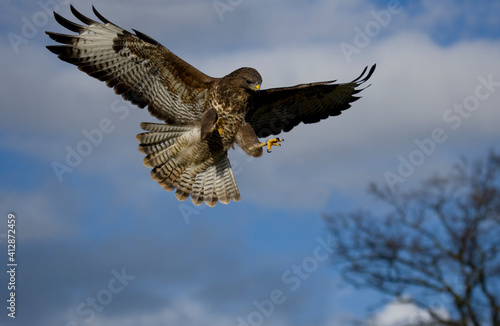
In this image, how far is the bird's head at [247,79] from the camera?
28.4 feet

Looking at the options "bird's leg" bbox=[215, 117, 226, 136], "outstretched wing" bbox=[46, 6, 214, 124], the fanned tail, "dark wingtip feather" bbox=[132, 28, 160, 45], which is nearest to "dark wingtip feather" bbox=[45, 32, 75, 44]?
"outstretched wing" bbox=[46, 6, 214, 124]

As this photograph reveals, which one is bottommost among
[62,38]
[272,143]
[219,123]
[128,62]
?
[272,143]

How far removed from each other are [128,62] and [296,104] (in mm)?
2236

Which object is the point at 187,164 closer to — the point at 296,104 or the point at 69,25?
the point at 296,104

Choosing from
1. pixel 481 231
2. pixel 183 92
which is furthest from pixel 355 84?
pixel 481 231

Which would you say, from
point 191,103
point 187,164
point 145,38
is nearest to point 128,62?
point 145,38

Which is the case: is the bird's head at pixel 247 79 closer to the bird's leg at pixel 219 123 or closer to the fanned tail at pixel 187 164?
the bird's leg at pixel 219 123

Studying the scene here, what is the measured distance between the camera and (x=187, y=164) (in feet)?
31.6

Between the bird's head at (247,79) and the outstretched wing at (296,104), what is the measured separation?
1.37ft

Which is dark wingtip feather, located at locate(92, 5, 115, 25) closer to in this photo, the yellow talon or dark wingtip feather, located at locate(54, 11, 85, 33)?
dark wingtip feather, located at locate(54, 11, 85, 33)

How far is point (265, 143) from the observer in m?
8.34

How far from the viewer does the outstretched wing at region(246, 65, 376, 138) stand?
367 inches

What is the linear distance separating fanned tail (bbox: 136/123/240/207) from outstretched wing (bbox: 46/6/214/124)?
47 centimetres

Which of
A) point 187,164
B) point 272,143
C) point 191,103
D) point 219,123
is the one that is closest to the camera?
point 272,143
